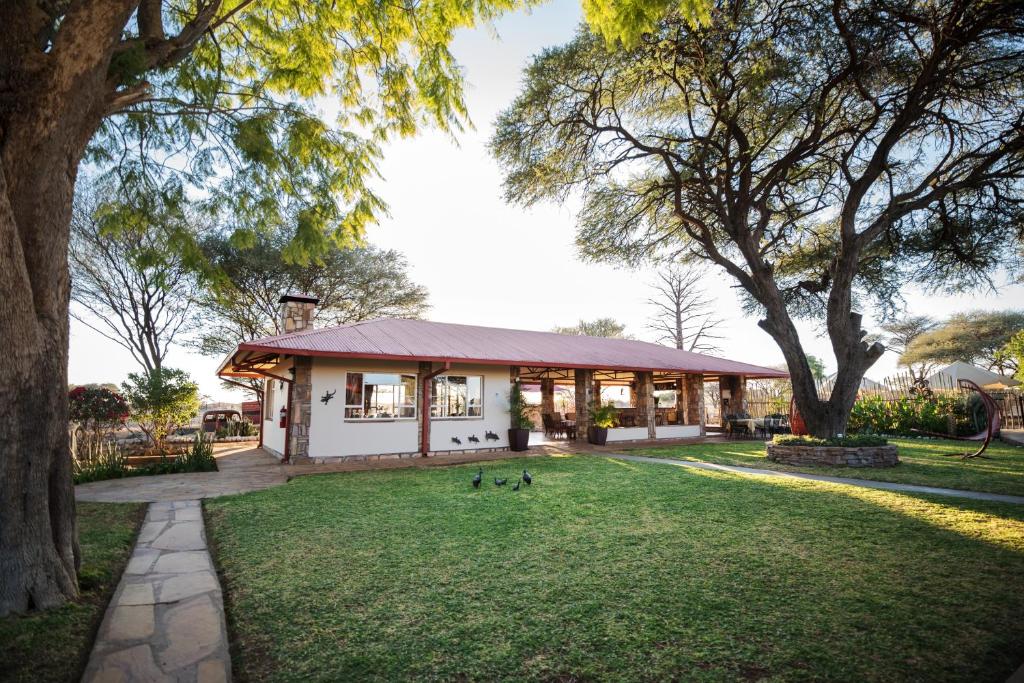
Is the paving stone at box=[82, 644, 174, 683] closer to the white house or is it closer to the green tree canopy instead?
the white house

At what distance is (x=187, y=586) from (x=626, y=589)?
3.28m

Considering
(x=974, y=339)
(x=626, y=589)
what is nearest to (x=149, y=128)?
(x=626, y=589)

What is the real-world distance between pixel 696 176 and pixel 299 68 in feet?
28.5

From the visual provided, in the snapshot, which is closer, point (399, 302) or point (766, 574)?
point (766, 574)

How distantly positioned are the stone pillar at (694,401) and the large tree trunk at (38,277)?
657 inches

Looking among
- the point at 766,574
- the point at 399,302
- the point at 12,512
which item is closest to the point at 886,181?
the point at 766,574

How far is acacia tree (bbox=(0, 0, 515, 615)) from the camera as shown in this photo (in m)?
2.89

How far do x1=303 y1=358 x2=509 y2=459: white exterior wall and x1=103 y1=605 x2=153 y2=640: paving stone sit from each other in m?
Answer: 7.75

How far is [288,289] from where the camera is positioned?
2056 cm

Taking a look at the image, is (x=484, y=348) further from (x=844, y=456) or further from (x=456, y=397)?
(x=844, y=456)

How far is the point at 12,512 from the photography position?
281 centimetres

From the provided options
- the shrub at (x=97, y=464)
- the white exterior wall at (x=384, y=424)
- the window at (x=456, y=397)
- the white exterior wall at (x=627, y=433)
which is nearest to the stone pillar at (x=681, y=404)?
the white exterior wall at (x=627, y=433)

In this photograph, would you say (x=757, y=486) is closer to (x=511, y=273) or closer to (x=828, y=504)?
(x=828, y=504)

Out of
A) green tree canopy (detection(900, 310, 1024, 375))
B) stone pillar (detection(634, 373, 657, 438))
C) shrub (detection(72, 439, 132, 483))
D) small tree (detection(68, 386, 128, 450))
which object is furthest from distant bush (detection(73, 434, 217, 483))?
green tree canopy (detection(900, 310, 1024, 375))
